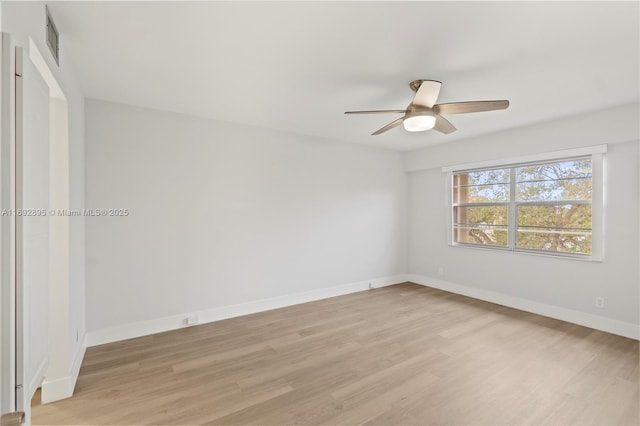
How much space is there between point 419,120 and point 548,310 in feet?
10.1

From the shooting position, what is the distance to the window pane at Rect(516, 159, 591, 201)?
353 cm

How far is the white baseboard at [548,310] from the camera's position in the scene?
3.11 metres

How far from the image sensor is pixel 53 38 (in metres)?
1.77

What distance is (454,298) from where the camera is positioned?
446 centimetres

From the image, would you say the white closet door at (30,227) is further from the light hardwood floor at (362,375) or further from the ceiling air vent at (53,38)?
the light hardwood floor at (362,375)

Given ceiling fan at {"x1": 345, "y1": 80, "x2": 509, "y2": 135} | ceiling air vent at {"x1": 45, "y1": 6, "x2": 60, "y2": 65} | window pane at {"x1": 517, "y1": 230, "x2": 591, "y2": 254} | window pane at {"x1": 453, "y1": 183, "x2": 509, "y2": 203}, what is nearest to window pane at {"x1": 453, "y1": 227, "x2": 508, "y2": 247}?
window pane at {"x1": 517, "y1": 230, "x2": 591, "y2": 254}

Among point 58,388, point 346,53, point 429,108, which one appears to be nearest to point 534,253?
point 429,108

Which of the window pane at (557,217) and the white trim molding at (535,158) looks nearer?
the white trim molding at (535,158)

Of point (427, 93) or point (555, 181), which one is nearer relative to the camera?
point (427, 93)

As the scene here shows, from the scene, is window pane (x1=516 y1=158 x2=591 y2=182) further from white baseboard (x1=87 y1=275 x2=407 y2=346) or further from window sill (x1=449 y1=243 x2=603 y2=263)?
white baseboard (x1=87 y1=275 x2=407 y2=346)

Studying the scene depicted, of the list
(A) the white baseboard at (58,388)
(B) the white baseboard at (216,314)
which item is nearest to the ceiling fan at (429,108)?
(B) the white baseboard at (216,314)

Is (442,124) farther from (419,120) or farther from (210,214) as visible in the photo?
(210,214)

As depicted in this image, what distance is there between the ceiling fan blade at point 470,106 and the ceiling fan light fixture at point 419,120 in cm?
9

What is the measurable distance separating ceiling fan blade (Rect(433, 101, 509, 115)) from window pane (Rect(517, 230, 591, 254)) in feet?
7.91
